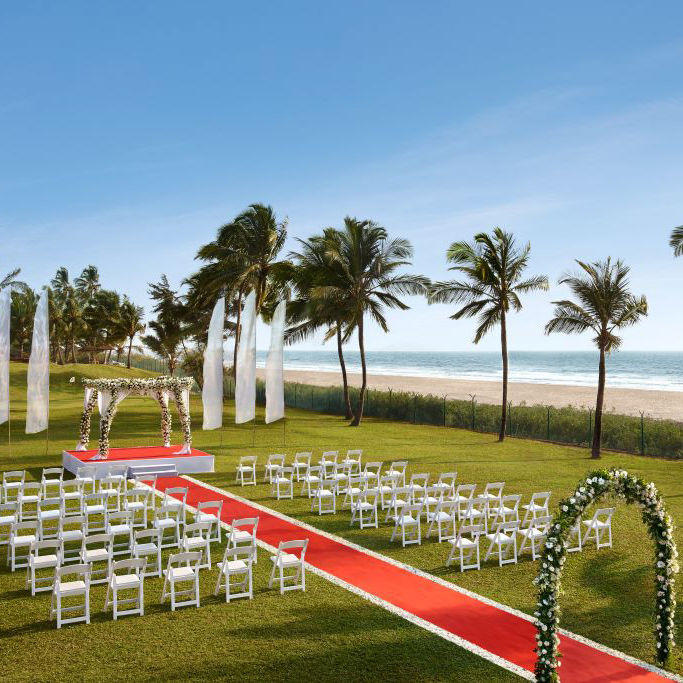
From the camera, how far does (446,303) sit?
29203 millimetres

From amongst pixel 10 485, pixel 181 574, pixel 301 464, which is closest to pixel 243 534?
pixel 181 574

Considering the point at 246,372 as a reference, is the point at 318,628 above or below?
below

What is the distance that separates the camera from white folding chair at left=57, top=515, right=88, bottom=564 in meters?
10.9

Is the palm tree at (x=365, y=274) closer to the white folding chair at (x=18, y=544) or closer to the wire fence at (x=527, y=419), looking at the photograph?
the wire fence at (x=527, y=419)

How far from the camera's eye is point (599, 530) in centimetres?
1354

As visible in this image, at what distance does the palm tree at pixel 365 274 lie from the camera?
33.3 m

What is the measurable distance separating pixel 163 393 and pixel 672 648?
16.8 meters

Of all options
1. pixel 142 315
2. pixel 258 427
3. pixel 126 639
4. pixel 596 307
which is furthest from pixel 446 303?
pixel 142 315

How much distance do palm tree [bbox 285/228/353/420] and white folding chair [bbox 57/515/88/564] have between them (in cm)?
2067

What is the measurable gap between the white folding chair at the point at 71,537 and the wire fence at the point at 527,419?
20799 mm

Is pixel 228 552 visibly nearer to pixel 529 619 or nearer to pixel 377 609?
pixel 377 609

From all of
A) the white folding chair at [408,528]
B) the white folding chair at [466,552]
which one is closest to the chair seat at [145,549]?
the white folding chair at [408,528]

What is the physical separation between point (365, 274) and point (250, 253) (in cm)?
725

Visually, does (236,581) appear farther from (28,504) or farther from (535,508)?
(28,504)
